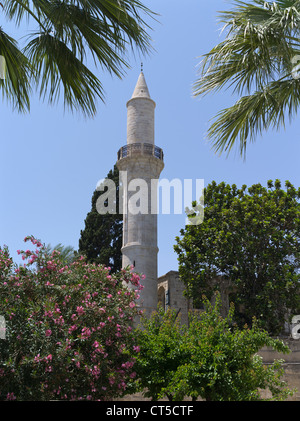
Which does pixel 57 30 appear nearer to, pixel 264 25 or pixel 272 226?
pixel 264 25

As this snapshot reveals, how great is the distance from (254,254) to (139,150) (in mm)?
9324

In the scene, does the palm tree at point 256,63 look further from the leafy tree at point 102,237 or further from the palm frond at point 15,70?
the leafy tree at point 102,237

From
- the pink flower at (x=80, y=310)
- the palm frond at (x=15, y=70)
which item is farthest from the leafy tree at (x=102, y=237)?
the palm frond at (x=15, y=70)

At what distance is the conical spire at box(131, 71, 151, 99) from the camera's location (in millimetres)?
31850

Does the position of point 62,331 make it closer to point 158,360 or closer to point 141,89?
point 158,360

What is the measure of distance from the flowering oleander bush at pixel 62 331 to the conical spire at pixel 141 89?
22329mm

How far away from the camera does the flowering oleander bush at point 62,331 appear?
9.05m

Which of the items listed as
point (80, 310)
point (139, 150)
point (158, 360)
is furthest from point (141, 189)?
point (80, 310)

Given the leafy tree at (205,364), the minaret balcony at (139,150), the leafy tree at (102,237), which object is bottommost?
the leafy tree at (205,364)

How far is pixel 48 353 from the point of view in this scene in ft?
29.0

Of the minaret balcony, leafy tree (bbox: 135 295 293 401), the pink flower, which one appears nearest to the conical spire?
the minaret balcony

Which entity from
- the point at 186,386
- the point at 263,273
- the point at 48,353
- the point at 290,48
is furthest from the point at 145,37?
the point at 263,273

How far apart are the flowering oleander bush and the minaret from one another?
57.2ft

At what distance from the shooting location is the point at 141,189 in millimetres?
29984
